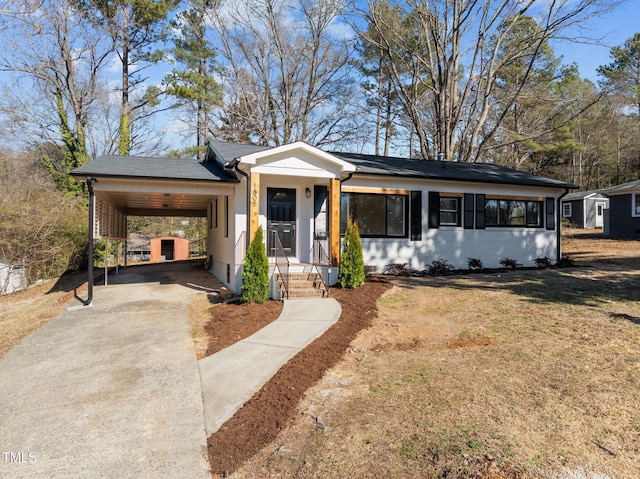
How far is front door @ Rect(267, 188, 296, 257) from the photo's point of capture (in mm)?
10125

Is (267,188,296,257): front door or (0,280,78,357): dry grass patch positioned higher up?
(267,188,296,257): front door

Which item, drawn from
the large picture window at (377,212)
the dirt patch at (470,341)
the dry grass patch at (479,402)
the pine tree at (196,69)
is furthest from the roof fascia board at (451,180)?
the pine tree at (196,69)

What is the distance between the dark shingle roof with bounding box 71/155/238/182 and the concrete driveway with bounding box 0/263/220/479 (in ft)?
11.0

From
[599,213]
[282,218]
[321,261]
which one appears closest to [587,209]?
[599,213]

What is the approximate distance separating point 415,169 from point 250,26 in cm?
1625

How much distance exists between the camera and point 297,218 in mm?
10492

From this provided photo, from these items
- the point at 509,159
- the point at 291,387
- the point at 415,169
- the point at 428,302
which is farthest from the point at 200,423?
the point at 509,159

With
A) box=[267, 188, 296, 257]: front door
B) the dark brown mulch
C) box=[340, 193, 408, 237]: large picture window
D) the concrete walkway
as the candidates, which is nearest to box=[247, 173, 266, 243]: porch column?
box=[267, 188, 296, 257]: front door

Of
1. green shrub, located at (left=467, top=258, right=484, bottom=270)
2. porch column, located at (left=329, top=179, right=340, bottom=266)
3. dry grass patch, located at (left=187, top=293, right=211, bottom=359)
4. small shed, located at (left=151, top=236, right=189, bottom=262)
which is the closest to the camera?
dry grass patch, located at (left=187, top=293, right=211, bottom=359)

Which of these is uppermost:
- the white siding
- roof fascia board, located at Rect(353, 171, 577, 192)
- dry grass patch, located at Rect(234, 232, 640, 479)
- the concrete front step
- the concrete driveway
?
roof fascia board, located at Rect(353, 171, 577, 192)

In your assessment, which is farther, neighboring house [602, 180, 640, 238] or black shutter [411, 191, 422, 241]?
neighboring house [602, 180, 640, 238]

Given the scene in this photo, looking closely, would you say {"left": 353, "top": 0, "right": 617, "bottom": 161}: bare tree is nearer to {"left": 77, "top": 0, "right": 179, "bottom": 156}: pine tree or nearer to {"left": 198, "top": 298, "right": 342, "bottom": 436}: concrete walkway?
{"left": 77, "top": 0, "right": 179, "bottom": 156}: pine tree

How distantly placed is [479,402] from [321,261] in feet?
22.2

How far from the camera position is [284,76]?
23.6m
